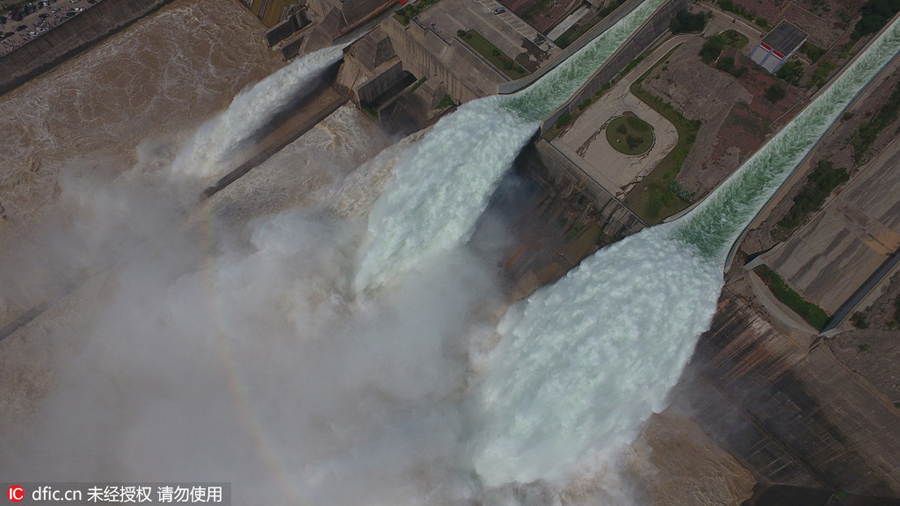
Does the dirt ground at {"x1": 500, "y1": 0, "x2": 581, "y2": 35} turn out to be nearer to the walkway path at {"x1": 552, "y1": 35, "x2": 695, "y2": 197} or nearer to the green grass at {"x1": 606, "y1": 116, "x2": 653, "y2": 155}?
the walkway path at {"x1": 552, "y1": 35, "x2": 695, "y2": 197}

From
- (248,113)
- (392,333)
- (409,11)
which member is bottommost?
(392,333)

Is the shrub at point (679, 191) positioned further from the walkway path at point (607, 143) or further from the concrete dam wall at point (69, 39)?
the concrete dam wall at point (69, 39)

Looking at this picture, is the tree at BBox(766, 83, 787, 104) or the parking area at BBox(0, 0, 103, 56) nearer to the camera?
the tree at BBox(766, 83, 787, 104)

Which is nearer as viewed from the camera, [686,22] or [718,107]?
[718,107]

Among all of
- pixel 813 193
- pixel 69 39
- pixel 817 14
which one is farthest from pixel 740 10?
pixel 69 39

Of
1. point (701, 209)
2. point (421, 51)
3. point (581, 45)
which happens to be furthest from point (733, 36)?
point (421, 51)

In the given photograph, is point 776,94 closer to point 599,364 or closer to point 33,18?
point 599,364

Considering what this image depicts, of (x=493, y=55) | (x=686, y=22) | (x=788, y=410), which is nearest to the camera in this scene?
(x=788, y=410)

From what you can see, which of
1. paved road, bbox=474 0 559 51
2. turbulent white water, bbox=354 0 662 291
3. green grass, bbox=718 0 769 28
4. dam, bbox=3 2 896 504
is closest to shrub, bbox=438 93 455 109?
dam, bbox=3 2 896 504
